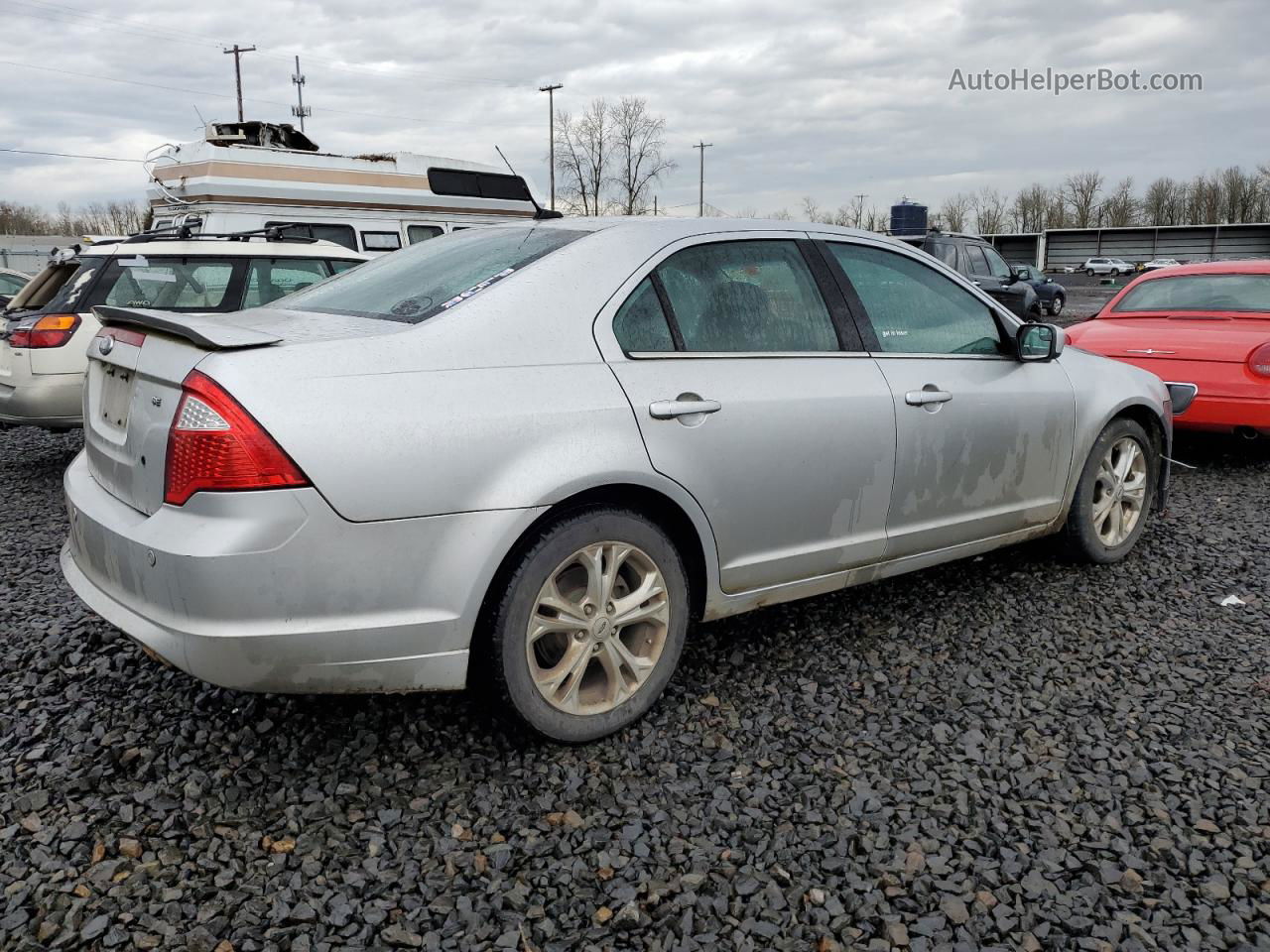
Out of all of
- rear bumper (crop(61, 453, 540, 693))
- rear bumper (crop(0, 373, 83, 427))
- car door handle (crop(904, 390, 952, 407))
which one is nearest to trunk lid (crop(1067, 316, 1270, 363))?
car door handle (crop(904, 390, 952, 407))

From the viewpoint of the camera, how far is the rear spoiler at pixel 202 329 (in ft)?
8.23

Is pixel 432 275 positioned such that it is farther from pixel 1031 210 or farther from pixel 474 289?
pixel 1031 210

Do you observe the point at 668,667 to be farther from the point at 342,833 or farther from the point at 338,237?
the point at 338,237

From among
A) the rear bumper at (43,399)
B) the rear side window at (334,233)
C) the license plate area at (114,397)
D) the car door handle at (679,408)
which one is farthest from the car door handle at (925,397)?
the rear side window at (334,233)


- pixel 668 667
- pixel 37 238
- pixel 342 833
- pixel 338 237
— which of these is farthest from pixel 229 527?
pixel 37 238

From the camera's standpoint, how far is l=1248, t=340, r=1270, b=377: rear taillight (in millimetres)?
6457

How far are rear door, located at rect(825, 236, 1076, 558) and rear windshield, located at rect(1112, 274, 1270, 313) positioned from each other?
395cm

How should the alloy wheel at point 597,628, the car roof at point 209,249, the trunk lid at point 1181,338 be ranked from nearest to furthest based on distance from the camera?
the alloy wheel at point 597,628 < the trunk lid at point 1181,338 < the car roof at point 209,249

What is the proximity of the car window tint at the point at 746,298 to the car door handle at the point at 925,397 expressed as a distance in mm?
345

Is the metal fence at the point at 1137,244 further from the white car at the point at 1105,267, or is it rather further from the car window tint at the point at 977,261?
the car window tint at the point at 977,261

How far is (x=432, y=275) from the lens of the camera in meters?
3.24

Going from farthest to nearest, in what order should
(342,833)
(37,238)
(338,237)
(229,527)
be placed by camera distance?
(37,238) → (338,237) → (342,833) → (229,527)

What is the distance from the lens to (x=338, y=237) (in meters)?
12.1

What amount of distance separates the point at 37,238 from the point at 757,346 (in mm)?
78225
